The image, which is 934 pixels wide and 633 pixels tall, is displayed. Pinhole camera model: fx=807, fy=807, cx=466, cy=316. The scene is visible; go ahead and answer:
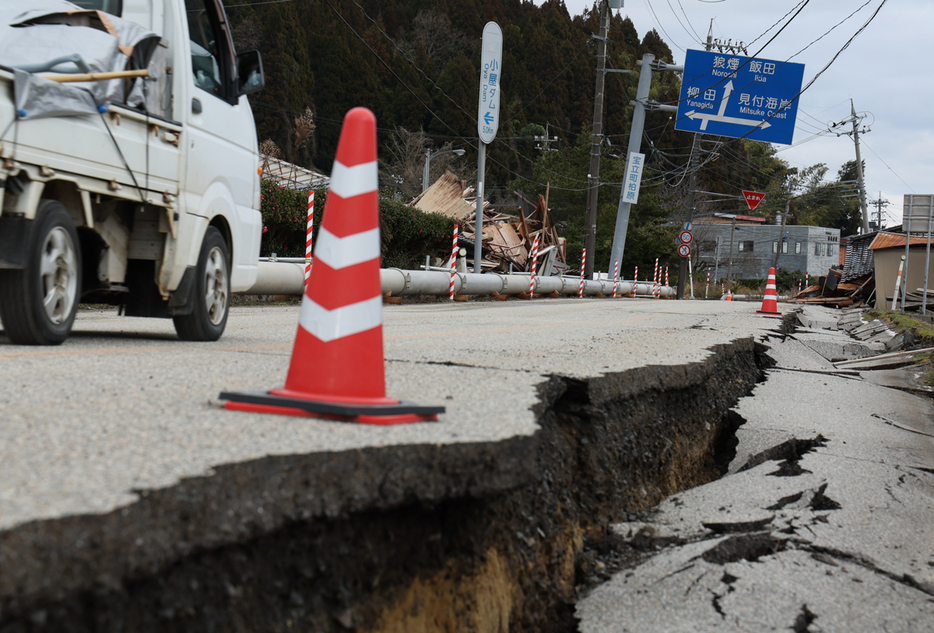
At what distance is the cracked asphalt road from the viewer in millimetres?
2572

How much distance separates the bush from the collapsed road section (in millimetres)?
9093

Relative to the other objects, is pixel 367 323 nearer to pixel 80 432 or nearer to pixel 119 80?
pixel 80 432

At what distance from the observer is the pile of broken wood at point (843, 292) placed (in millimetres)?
27219

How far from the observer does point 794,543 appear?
3023 mm

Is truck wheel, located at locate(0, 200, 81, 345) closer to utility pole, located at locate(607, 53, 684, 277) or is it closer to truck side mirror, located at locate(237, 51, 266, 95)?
truck side mirror, located at locate(237, 51, 266, 95)

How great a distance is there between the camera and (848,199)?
87125mm

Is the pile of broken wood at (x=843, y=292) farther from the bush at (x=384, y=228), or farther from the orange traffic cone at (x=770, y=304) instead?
the bush at (x=384, y=228)

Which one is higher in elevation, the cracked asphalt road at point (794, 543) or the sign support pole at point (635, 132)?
the sign support pole at point (635, 132)

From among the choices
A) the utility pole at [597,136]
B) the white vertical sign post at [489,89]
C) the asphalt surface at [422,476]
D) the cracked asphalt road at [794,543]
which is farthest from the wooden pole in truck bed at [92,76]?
the utility pole at [597,136]

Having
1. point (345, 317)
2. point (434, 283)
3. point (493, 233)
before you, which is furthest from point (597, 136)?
point (345, 317)

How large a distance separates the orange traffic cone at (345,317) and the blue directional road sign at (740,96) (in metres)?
20.6

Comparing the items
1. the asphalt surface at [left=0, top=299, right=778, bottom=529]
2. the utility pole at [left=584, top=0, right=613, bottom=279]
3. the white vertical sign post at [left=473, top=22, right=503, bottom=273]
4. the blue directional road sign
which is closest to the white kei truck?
the asphalt surface at [left=0, top=299, right=778, bottom=529]

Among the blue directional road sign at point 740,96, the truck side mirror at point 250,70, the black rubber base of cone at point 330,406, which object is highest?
the blue directional road sign at point 740,96

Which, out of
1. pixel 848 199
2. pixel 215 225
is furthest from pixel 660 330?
pixel 848 199
